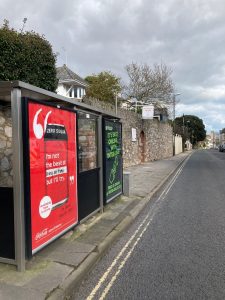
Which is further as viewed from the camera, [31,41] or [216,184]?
[216,184]

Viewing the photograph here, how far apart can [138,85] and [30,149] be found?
34.1m

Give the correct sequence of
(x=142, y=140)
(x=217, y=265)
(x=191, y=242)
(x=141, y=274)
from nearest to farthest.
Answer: (x=141, y=274) < (x=217, y=265) < (x=191, y=242) < (x=142, y=140)

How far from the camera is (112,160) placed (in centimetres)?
904

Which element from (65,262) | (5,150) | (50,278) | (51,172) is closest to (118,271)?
(65,262)

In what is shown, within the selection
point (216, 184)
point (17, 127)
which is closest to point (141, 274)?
point (17, 127)

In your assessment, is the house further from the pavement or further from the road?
the pavement

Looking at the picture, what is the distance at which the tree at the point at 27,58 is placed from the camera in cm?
977

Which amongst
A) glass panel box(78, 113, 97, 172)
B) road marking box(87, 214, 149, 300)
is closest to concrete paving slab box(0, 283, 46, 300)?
road marking box(87, 214, 149, 300)

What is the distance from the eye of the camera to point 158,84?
37344 mm

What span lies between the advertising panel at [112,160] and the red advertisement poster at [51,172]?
2337mm

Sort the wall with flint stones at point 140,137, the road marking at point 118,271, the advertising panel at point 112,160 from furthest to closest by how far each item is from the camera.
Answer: the wall with flint stones at point 140,137
the advertising panel at point 112,160
the road marking at point 118,271

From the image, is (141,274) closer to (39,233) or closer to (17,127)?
(39,233)

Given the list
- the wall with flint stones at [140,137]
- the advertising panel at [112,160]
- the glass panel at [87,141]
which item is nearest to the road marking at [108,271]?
the glass panel at [87,141]

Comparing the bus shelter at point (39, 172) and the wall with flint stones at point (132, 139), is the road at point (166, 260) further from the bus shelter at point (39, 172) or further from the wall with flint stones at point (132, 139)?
the wall with flint stones at point (132, 139)
